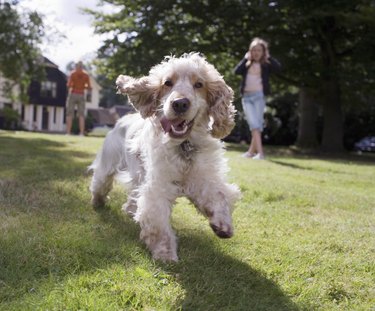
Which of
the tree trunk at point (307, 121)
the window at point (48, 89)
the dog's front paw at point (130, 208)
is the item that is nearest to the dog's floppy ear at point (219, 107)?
the dog's front paw at point (130, 208)

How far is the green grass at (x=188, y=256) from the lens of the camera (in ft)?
8.46

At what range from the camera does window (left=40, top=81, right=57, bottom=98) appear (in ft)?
180

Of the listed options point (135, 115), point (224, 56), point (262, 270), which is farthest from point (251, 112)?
point (224, 56)

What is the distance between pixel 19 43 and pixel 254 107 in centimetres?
1134

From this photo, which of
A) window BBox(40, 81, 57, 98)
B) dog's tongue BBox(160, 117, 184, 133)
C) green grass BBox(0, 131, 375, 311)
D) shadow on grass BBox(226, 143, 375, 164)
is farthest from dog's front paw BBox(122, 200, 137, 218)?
window BBox(40, 81, 57, 98)

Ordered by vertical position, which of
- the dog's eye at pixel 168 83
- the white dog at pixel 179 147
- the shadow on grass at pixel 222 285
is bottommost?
the shadow on grass at pixel 222 285

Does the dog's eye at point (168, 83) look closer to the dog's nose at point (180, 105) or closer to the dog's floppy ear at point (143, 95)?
the dog's floppy ear at point (143, 95)

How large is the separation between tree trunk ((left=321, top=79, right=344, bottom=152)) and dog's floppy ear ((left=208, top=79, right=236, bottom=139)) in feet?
48.2

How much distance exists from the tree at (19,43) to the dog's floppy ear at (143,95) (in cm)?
1441

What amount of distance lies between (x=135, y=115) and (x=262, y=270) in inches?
83.4

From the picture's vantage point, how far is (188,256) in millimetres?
3283

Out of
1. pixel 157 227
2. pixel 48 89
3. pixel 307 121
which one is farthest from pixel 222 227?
pixel 48 89

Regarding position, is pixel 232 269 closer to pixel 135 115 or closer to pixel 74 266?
pixel 74 266

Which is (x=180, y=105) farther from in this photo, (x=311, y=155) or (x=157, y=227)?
(x=311, y=155)
